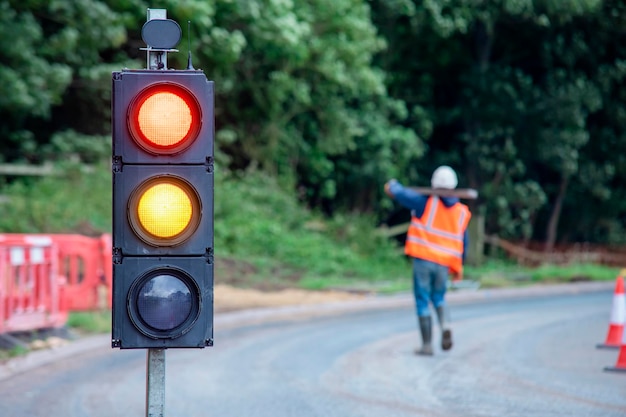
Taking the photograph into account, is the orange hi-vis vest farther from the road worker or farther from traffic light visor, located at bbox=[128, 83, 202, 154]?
traffic light visor, located at bbox=[128, 83, 202, 154]

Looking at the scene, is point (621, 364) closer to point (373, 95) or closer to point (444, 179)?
point (444, 179)

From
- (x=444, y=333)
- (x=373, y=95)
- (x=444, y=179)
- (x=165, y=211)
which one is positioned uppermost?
(x=373, y=95)

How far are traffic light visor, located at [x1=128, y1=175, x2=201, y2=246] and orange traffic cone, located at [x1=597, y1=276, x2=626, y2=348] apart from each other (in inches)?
297

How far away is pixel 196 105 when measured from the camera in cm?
489

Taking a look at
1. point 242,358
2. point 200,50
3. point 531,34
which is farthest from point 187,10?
point 531,34

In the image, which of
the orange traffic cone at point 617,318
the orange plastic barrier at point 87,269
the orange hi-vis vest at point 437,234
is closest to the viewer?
the orange hi-vis vest at point 437,234

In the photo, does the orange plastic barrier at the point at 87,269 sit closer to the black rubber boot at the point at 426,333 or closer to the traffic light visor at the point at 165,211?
the black rubber boot at the point at 426,333

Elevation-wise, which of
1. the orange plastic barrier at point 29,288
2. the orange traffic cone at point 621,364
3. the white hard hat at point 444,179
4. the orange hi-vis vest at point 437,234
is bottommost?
the orange traffic cone at point 621,364

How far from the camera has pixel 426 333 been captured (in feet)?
38.5

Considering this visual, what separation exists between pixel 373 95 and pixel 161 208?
22955mm

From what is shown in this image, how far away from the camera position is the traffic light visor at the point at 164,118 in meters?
4.88

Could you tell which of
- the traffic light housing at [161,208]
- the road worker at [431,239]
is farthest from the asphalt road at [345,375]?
the traffic light housing at [161,208]

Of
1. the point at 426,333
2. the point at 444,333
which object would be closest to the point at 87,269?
the point at 426,333

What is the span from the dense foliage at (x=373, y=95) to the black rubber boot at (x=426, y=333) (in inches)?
382
